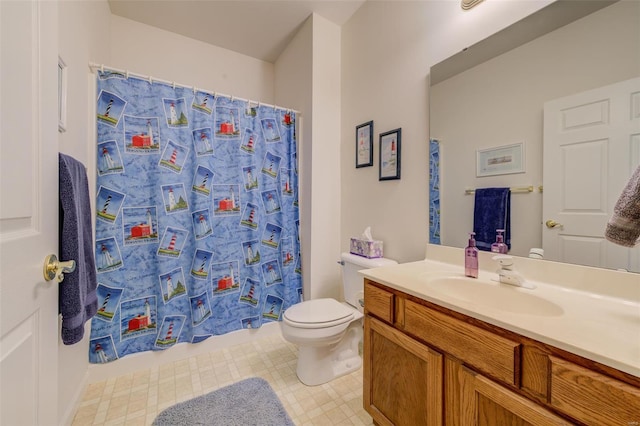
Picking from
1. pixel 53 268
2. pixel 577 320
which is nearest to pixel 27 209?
pixel 53 268

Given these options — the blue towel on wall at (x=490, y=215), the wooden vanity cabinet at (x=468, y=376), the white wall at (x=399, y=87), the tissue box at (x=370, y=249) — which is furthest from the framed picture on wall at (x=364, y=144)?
the wooden vanity cabinet at (x=468, y=376)

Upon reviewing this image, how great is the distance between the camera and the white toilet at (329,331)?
59.2 inches

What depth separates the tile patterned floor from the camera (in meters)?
1.35

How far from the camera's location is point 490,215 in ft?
4.10

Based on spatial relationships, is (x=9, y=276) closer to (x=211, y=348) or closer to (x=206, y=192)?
(x=206, y=192)

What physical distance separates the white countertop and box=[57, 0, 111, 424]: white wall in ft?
5.38

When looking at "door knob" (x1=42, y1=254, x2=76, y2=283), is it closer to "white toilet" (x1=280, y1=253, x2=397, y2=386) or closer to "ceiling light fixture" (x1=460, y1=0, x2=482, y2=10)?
"white toilet" (x1=280, y1=253, x2=397, y2=386)

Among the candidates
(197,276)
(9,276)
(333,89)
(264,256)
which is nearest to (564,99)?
(333,89)

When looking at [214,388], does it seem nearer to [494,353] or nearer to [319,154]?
[494,353]

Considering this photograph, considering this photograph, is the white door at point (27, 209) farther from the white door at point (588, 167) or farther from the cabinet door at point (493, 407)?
the white door at point (588, 167)

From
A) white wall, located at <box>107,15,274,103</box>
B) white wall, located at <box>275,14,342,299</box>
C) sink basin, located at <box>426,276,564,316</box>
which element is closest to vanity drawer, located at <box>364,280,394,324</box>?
sink basin, located at <box>426,276,564,316</box>

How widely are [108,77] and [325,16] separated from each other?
166 centimetres

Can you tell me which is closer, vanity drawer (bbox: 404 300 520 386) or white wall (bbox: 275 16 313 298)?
vanity drawer (bbox: 404 300 520 386)

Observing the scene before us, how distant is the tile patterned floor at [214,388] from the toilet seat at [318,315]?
16.3 inches
